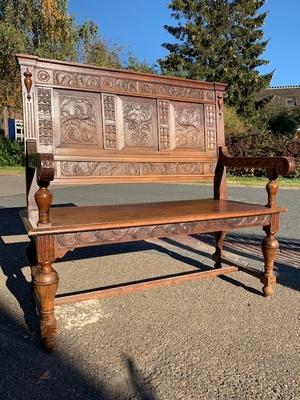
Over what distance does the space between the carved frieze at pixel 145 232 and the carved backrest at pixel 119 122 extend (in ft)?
3.25

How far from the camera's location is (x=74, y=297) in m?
2.89

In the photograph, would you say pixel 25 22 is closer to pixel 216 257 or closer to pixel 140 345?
pixel 216 257

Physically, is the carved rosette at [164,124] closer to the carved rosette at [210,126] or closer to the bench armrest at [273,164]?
the carved rosette at [210,126]

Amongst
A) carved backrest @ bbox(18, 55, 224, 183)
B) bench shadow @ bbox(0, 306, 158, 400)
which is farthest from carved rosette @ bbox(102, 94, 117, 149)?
bench shadow @ bbox(0, 306, 158, 400)

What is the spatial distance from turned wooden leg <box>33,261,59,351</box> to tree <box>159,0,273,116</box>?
3023 centimetres

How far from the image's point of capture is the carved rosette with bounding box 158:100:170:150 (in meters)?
3.94

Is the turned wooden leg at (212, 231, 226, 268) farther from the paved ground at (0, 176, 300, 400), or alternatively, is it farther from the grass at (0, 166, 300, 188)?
the grass at (0, 166, 300, 188)

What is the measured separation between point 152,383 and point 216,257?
205 cm

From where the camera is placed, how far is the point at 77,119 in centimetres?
351

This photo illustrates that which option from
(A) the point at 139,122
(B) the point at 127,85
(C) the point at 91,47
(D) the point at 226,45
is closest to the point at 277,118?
(D) the point at 226,45

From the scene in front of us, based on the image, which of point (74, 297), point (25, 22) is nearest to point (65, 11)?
point (25, 22)

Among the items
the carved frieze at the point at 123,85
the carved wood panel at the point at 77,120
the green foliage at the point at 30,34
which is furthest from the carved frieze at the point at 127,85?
the green foliage at the point at 30,34

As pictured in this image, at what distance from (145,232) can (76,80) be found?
5.24 feet

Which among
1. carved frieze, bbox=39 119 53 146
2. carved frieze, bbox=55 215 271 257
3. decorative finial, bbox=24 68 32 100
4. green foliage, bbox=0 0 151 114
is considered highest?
green foliage, bbox=0 0 151 114
